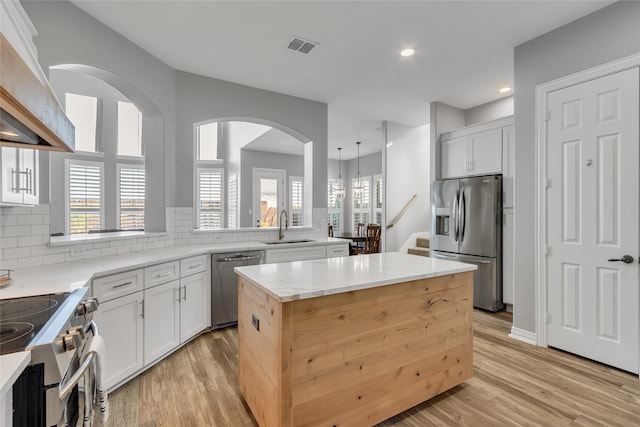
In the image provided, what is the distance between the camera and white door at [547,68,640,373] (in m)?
2.40

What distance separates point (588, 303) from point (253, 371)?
283 centimetres

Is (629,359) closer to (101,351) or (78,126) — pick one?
(101,351)

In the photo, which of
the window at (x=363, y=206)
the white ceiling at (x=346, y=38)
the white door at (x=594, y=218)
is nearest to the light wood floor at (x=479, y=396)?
the white door at (x=594, y=218)

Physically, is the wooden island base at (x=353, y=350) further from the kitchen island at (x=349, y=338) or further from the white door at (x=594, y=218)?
the white door at (x=594, y=218)

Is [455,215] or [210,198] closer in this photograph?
[455,215]

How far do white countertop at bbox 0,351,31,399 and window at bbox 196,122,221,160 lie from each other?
7.54 metres

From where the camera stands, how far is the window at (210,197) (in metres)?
7.83

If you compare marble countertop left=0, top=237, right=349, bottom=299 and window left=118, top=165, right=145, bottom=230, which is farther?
window left=118, top=165, right=145, bottom=230

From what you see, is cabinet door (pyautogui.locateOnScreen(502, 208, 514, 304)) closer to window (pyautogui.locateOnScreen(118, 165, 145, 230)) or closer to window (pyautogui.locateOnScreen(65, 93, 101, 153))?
window (pyautogui.locateOnScreen(118, 165, 145, 230))

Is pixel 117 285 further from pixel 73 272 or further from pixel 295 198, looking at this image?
pixel 295 198

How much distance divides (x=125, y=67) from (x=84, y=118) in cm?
430

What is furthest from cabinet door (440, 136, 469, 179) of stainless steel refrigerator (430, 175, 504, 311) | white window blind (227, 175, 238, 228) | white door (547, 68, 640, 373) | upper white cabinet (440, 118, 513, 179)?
white window blind (227, 175, 238, 228)

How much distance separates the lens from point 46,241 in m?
2.21

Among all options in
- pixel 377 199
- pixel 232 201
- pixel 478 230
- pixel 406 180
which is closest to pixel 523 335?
pixel 478 230
